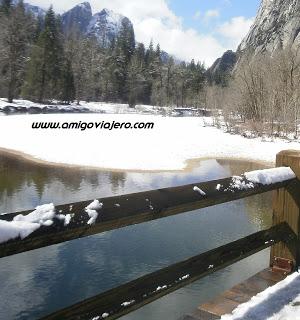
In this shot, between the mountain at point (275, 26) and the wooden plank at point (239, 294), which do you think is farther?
the mountain at point (275, 26)

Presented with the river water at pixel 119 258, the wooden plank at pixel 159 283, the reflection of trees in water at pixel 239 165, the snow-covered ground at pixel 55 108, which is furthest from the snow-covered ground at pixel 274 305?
the snow-covered ground at pixel 55 108

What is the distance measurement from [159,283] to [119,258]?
565 cm

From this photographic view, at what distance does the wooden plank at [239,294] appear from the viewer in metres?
3.24

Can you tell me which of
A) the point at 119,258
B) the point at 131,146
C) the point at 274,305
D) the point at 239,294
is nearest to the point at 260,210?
the point at 119,258

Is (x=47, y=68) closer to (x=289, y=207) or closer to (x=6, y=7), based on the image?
(x=6, y=7)

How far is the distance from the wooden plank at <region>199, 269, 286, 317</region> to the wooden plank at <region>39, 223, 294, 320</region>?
30 cm

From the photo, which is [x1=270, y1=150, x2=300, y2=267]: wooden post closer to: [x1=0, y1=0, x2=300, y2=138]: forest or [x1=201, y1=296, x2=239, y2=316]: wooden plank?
[x1=201, y1=296, x2=239, y2=316]: wooden plank

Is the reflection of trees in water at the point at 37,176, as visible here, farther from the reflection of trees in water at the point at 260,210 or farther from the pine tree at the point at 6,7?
the pine tree at the point at 6,7

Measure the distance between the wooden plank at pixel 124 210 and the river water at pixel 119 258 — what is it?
358 cm

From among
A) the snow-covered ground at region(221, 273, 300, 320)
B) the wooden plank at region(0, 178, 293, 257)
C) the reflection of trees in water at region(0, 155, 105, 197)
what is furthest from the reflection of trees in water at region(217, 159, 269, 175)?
the wooden plank at region(0, 178, 293, 257)

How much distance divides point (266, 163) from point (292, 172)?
69.4ft

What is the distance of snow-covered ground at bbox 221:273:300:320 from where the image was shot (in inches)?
123

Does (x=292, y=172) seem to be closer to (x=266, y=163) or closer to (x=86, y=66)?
(x=266, y=163)

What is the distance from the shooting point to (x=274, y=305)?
332 centimetres
